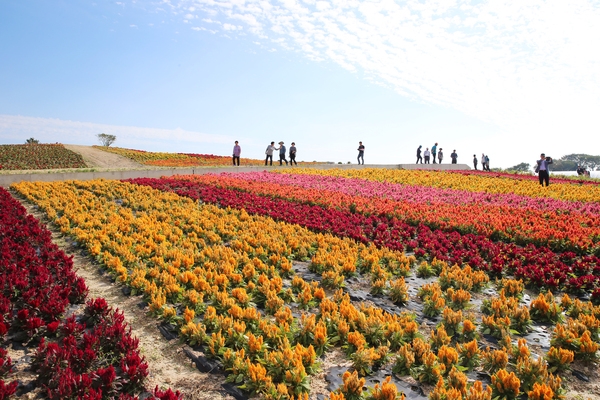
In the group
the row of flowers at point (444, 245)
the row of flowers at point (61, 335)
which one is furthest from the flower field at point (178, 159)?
the row of flowers at point (61, 335)

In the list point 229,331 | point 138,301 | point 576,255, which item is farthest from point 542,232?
point 138,301

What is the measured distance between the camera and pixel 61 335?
175 inches

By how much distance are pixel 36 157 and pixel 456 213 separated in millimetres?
30389

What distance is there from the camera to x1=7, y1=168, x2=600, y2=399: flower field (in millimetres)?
4012

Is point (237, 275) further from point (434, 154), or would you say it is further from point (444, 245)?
point (434, 154)

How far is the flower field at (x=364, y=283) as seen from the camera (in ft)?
13.2

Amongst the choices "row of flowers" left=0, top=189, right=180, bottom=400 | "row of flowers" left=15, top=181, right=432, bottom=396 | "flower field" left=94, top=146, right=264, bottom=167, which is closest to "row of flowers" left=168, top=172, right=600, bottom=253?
"row of flowers" left=15, top=181, right=432, bottom=396

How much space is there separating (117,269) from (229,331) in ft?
8.90

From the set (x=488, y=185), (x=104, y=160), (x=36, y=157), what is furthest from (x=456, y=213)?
(x=36, y=157)

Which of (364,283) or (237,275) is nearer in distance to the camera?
(237,275)

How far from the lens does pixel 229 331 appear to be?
4.53m

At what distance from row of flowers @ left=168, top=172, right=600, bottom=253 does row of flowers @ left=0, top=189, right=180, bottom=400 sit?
7228mm

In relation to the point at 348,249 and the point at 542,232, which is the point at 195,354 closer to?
the point at 348,249

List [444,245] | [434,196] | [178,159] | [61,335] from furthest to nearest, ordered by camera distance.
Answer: [178,159]
[434,196]
[444,245]
[61,335]
